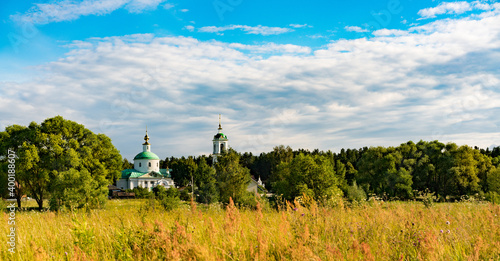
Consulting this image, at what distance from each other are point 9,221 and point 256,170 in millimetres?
127603

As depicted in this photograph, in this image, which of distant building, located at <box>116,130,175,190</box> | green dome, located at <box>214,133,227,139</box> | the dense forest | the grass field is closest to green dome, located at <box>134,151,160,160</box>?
distant building, located at <box>116,130,175,190</box>

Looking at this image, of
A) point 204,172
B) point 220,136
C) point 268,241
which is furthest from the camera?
point 220,136

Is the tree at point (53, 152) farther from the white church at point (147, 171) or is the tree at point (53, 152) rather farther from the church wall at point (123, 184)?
the church wall at point (123, 184)

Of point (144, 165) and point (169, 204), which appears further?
point (144, 165)

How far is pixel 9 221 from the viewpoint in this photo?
25.9ft

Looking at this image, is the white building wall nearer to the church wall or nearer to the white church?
the white church

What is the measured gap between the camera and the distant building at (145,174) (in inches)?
4390

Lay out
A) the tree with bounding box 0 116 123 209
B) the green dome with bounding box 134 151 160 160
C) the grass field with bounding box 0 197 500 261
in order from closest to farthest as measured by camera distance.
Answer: the grass field with bounding box 0 197 500 261 < the tree with bounding box 0 116 123 209 < the green dome with bounding box 134 151 160 160

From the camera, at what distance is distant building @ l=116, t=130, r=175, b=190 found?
112 metres

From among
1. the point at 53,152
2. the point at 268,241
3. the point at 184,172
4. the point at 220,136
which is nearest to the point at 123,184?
the point at 184,172

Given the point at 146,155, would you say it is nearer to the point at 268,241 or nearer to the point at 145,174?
the point at 145,174

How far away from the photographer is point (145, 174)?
11319cm

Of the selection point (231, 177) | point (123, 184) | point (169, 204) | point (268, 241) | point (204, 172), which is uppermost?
point (204, 172)

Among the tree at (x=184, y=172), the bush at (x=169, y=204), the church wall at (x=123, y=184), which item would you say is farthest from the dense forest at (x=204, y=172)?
the church wall at (x=123, y=184)
